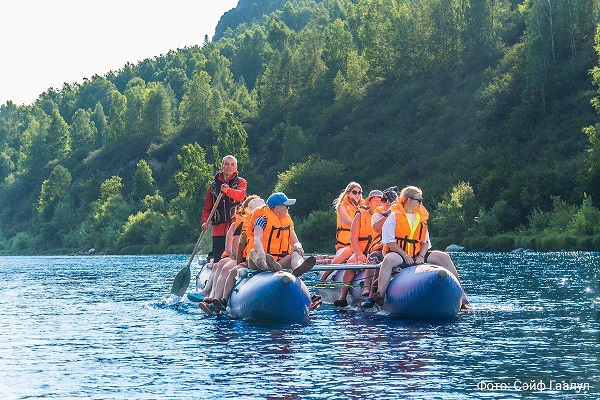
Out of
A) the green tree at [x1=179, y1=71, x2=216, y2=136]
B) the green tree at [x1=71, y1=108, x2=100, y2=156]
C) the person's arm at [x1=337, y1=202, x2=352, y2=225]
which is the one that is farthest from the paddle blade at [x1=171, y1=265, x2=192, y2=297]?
the green tree at [x1=71, y1=108, x2=100, y2=156]

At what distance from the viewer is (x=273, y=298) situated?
1702 centimetres

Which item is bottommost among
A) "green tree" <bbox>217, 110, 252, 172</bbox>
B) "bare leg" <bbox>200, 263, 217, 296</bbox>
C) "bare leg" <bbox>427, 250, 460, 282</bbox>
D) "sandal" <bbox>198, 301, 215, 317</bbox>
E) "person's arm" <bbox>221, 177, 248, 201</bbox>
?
"sandal" <bbox>198, 301, 215, 317</bbox>

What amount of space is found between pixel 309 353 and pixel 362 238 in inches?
271

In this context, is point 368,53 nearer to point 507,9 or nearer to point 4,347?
point 507,9

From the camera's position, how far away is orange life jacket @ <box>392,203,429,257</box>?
58.2 feet

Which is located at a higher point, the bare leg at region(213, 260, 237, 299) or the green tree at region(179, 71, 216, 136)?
the green tree at region(179, 71, 216, 136)

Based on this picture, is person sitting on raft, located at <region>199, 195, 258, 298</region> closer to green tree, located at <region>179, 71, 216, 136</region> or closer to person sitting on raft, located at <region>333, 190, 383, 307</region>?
person sitting on raft, located at <region>333, 190, 383, 307</region>

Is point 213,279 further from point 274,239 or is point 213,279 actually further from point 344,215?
point 344,215

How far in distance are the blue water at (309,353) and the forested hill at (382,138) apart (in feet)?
110

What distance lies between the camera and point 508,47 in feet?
325

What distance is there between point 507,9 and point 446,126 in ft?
96.2

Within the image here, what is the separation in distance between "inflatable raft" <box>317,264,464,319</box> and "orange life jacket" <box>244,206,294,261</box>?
220 centimetres

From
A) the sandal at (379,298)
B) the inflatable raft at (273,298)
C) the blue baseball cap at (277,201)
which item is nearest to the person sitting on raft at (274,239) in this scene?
the blue baseball cap at (277,201)

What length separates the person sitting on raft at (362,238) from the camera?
20.1m
